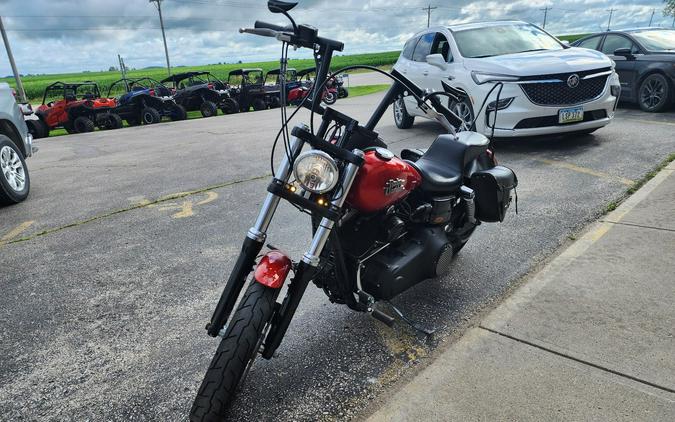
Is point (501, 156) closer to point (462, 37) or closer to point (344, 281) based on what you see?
point (462, 37)

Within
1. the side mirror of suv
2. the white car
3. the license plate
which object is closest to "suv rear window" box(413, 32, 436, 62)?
the white car

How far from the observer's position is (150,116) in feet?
52.8

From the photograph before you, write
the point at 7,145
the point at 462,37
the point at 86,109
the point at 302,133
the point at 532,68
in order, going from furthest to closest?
the point at 86,109
the point at 462,37
the point at 532,68
the point at 7,145
the point at 302,133

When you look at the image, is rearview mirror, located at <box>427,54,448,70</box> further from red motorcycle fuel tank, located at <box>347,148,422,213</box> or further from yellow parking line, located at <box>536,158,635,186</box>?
red motorcycle fuel tank, located at <box>347,148,422,213</box>

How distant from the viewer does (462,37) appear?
301 inches

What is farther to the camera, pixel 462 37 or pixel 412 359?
pixel 462 37

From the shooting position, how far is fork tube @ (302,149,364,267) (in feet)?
7.11

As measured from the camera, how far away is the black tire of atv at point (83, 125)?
15.1 meters

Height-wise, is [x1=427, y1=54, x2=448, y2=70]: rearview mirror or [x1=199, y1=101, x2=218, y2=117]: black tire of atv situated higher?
[x1=427, y1=54, x2=448, y2=70]: rearview mirror

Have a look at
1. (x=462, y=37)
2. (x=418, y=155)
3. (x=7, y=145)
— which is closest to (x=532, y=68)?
(x=462, y=37)

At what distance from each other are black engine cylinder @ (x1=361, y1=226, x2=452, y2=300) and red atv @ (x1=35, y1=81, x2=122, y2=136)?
49.8 ft

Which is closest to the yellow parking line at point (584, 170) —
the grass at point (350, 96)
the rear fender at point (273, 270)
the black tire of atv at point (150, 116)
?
the rear fender at point (273, 270)

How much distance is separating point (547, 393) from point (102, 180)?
6674 mm

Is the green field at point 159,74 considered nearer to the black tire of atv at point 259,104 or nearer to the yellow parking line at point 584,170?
the black tire of atv at point 259,104
